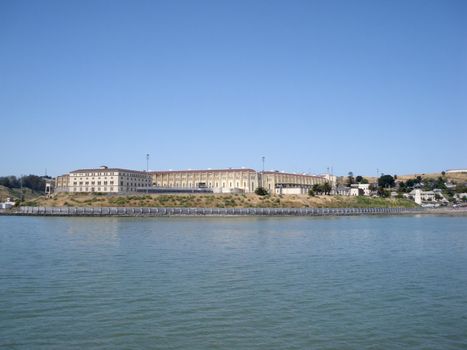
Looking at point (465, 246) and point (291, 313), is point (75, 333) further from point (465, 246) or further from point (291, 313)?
point (465, 246)

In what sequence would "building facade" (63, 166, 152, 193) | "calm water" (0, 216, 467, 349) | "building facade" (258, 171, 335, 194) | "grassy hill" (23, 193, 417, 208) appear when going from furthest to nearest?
"building facade" (258, 171, 335, 194)
"building facade" (63, 166, 152, 193)
"grassy hill" (23, 193, 417, 208)
"calm water" (0, 216, 467, 349)

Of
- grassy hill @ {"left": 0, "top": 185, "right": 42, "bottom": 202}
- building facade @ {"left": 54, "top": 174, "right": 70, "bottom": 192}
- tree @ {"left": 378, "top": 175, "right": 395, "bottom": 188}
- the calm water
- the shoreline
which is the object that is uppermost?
tree @ {"left": 378, "top": 175, "right": 395, "bottom": 188}

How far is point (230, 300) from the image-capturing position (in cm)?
1670

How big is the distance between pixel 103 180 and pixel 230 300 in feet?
346

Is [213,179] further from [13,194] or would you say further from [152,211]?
[13,194]

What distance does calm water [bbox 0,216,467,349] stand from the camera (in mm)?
12727

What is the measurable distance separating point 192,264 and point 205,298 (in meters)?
7.93

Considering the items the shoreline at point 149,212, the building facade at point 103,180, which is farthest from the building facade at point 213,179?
the shoreline at point 149,212

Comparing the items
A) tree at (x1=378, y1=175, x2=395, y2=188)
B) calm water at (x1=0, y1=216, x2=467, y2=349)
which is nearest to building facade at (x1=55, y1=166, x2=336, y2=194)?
tree at (x1=378, y1=175, x2=395, y2=188)

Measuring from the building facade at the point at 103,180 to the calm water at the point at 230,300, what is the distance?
87.6 meters

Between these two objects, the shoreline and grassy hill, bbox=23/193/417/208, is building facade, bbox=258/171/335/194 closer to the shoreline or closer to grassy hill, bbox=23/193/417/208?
grassy hill, bbox=23/193/417/208

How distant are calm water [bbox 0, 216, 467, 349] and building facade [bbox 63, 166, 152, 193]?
8756 centimetres

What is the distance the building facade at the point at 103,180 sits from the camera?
116 m

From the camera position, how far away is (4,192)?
461ft
